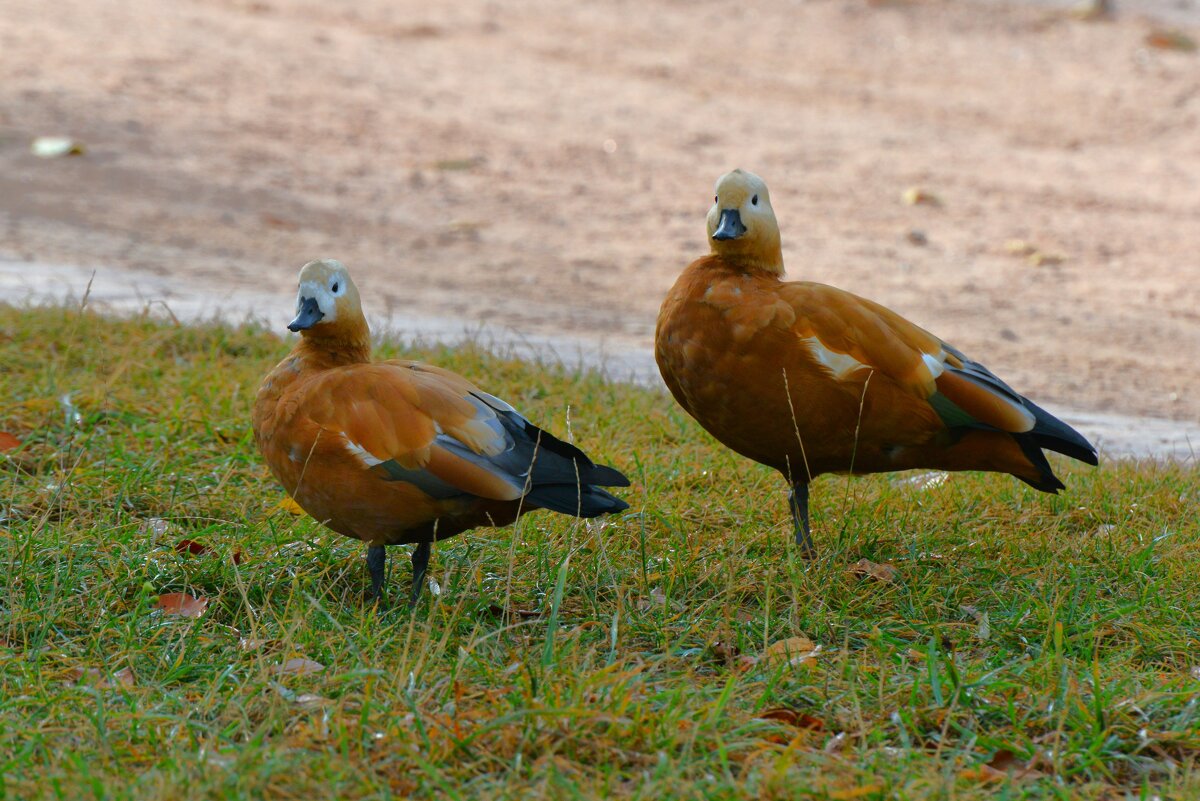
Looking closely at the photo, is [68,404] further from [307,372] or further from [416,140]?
[416,140]

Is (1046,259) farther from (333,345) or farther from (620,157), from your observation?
(333,345)

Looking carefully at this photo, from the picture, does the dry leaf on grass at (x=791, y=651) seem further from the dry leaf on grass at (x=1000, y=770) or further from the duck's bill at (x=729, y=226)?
the duck's bill at (x=729, y=226)

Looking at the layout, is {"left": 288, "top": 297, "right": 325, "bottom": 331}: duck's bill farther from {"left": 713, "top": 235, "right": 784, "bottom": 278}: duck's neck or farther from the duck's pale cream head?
{"left": 713, "top": 235, "right": 784, "bottom": 278}: duck's neck

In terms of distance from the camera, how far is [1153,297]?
8.16m

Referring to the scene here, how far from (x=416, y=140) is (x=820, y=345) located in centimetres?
755

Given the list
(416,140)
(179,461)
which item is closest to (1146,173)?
(416,140)

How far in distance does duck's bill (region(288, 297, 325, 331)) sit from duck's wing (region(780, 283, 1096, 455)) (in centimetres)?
123

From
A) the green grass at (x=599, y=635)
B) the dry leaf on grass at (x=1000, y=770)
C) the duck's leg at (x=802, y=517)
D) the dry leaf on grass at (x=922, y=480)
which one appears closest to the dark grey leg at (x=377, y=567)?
the green grass at (x=599, y=635)

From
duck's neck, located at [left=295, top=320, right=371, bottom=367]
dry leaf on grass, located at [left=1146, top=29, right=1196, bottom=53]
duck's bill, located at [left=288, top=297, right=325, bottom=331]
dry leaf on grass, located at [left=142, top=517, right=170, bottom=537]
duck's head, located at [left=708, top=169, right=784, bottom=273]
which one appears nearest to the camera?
duck's bill, located at [left=288, top=297, right=325, bottom=331]

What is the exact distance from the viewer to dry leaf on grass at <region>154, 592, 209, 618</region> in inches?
137

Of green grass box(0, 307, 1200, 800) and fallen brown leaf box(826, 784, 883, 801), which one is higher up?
fallen brown leaf box(826, 784, 883, 801)

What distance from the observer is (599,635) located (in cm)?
341

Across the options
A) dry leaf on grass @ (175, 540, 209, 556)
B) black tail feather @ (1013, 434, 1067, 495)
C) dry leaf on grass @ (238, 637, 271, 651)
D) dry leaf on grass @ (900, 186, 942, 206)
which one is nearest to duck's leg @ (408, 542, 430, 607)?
dry leaf on grass @ (238, 637, 271, 651)

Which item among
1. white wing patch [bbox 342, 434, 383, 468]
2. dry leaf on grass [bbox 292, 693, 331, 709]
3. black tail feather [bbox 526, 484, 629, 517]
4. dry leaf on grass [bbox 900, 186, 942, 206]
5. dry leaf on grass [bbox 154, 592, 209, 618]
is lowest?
dry leaf on grass [bbox 154, 592, 209, 618]
